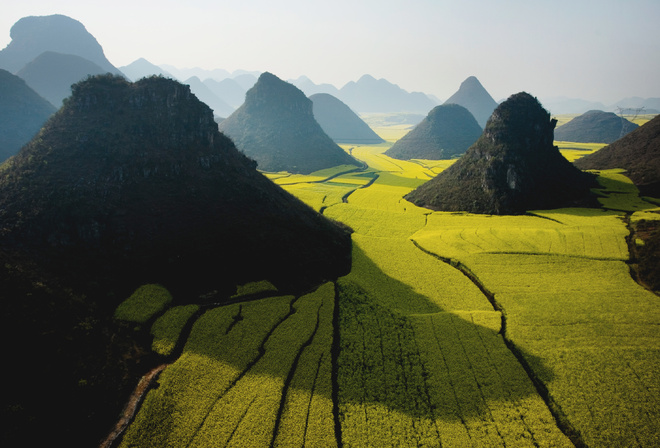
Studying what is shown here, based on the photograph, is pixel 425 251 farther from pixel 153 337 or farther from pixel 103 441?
pixel 103 441

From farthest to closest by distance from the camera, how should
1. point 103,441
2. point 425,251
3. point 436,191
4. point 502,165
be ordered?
point 436,191, point 502,165, point 425,251, point 103,441

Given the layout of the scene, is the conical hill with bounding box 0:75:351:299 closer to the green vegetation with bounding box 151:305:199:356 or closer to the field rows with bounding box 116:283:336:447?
the green vegetation with bounding box 151:305:199:356

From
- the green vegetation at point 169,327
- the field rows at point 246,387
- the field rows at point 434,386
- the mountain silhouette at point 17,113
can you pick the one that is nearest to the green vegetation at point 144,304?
the green vegetation at point 169,327

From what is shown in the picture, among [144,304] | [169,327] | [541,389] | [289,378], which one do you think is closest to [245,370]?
[289,378]

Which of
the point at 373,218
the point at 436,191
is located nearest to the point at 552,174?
the point at 436,191

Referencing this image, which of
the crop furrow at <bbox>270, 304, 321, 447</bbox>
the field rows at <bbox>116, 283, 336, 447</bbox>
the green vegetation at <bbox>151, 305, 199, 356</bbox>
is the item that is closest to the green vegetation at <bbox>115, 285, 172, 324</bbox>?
the green vegetation at <bbox>151, 305, 199, 356</bbox>

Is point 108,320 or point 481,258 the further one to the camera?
point 481,258

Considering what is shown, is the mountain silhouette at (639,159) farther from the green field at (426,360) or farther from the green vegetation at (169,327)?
the green vegetation at (169,327)
